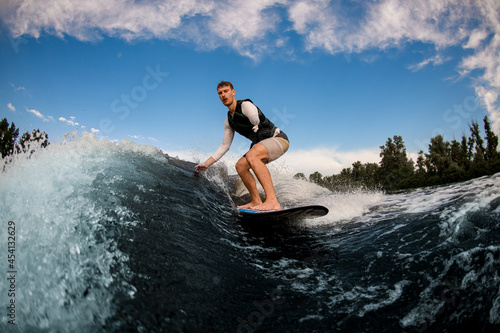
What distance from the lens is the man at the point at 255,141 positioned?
3840 mm

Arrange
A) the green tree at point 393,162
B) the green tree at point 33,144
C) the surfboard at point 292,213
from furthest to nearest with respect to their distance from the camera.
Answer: the green tree at point 393,162
the surfboard at point 292,213
the green tree at point 33,144

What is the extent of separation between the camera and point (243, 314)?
1741mm

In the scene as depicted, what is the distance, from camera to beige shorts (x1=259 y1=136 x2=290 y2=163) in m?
4.06

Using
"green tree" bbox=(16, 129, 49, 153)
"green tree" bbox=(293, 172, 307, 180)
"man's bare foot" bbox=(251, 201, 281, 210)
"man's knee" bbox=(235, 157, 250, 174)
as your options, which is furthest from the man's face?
"green tree" bbox=(293, 172, 307, 180)

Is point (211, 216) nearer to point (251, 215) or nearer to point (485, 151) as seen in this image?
point (251, 215)

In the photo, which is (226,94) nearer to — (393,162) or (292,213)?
(292,213)

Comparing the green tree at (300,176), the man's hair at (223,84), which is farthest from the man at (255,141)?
the green tree at (300,176)

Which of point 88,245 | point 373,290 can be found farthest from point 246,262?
point 88,245

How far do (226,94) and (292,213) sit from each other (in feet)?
6.63

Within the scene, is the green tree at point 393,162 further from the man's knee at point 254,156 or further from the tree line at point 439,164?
the man's knee at point 254,156

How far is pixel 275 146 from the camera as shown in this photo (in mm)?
4133

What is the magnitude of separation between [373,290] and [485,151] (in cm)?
3147

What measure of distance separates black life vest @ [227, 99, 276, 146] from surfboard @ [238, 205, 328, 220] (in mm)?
1270

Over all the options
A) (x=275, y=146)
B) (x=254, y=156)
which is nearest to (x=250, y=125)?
(x=275, y=146)
